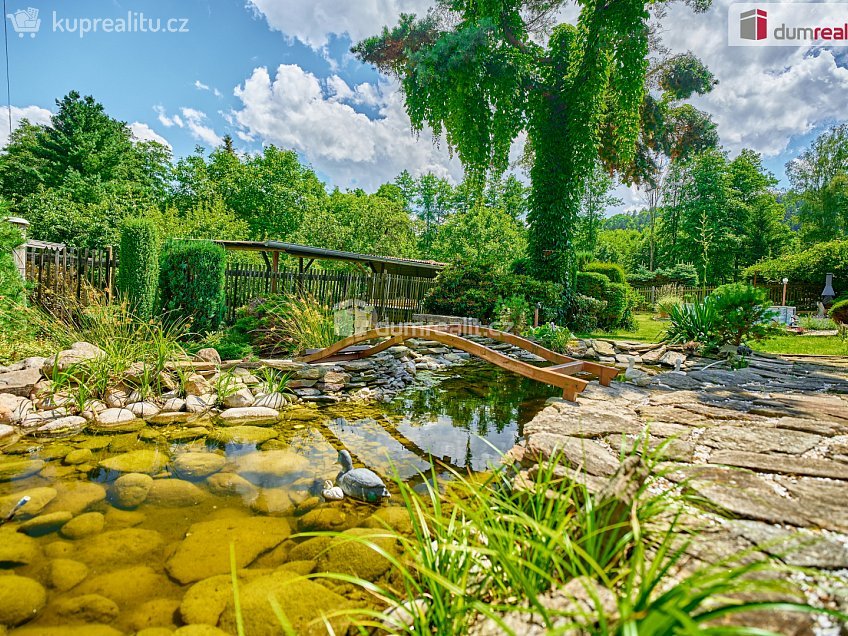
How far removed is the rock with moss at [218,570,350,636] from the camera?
141 cm

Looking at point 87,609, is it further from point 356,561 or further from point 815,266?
point 815,266

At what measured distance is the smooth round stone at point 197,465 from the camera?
262 cm

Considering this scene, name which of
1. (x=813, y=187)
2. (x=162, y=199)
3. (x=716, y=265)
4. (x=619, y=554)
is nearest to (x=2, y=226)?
(x=619, y=554)

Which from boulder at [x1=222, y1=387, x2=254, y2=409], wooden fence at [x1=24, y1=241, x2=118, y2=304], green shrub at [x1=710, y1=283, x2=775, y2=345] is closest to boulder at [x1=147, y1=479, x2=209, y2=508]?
boulder at [x1=222, y1=387, x2=254, y2=409]

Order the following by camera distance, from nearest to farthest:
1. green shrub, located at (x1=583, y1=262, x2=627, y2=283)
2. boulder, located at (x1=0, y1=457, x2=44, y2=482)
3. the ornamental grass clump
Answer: the ornamental grass clump < boulder, located at (x1=0, y1=457, x2=44, y2=482) < green shrub, located at (x1=583, y1=262, x2=627, y2=283)

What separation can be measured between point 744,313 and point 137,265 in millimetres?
9639

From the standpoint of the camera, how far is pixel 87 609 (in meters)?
1.48

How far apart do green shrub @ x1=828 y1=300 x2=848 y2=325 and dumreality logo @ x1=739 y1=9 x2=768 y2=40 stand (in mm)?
8458

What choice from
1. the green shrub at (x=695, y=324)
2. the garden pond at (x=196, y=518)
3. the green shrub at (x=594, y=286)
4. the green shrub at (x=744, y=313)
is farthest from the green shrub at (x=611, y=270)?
the garden pond at (x=196, y=518)

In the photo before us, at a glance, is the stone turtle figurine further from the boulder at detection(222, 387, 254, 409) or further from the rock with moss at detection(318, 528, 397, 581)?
the boulder at detection(222, 387, 254, 409)

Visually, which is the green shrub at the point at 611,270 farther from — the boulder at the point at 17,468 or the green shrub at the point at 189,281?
the boulder at the point at 17,468

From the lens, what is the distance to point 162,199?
25.5 meters

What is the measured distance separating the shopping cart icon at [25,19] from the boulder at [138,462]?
952 cm

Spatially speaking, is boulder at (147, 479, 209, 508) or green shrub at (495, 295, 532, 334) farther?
green shrub at (495, 295, 532, 334)
